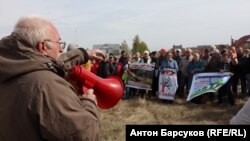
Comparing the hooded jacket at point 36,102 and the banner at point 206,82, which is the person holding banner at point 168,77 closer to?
the banner at point 206,82

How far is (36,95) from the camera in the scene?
6.89 ft

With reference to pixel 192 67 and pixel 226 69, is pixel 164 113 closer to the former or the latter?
pixel 226 69

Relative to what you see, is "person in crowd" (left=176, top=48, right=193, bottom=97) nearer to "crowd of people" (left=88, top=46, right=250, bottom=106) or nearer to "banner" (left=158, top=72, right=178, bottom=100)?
"crowd of people" (left=88, top=46, right=250, bottom=106)

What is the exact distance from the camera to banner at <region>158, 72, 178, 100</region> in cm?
1273

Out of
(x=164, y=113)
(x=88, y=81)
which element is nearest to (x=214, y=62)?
(x=164, y=113)

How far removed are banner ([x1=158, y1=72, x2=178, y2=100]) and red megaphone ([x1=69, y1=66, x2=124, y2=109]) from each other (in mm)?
9428

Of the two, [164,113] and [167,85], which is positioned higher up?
[167,85]

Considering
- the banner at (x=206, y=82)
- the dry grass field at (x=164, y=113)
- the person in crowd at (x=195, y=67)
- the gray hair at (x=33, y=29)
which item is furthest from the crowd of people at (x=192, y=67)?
the gray hair at (x=33, y=29)

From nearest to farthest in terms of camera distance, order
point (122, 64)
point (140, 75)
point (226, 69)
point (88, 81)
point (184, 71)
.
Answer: point (88, 81) < point (226, 69) < point (184, 71) < point (140, 75) < point (122, 64)

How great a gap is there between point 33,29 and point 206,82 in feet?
32.5

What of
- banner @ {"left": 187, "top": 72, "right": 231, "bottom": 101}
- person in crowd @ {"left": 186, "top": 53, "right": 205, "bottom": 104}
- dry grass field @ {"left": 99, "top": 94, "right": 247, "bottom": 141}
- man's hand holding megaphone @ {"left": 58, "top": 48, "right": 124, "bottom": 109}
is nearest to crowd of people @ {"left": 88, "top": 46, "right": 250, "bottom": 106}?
person in crowd @ {"left": 186, "top": 53, "right": 205, "bottom": 104}

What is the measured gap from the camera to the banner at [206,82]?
37.3 ft

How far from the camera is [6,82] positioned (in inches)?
88.9

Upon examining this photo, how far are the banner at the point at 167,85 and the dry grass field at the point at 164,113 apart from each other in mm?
265
